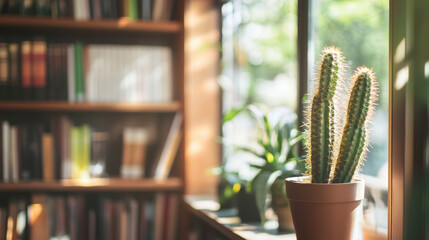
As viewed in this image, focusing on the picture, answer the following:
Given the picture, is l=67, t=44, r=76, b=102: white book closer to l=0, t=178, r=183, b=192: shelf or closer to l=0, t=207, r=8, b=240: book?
l=0, t=178, r=183, b=192: shelf

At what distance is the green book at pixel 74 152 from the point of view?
7.20 feet

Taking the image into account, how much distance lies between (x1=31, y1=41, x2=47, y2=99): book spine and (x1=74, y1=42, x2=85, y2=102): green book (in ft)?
0.46

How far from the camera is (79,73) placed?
2.21 m

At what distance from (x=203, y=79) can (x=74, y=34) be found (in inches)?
27.7

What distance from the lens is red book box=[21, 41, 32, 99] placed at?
219 cm

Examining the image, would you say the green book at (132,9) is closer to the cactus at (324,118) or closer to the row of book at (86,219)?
the row of book at (86,219)

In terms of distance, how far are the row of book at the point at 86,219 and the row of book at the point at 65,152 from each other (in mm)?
120

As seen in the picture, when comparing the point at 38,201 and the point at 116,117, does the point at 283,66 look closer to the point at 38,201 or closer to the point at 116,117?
the point at 116,117

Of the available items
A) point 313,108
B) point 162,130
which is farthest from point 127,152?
point 313,108

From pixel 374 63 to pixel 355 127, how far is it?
0.30 meters

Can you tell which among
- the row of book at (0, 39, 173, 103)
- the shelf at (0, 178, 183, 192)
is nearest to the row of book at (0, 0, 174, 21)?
the row of book at (0, 39, 173, 103)

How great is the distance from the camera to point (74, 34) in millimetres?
2443

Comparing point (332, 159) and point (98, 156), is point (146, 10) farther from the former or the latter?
point (332, 159)

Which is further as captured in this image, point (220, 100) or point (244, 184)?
point (220, 100)
